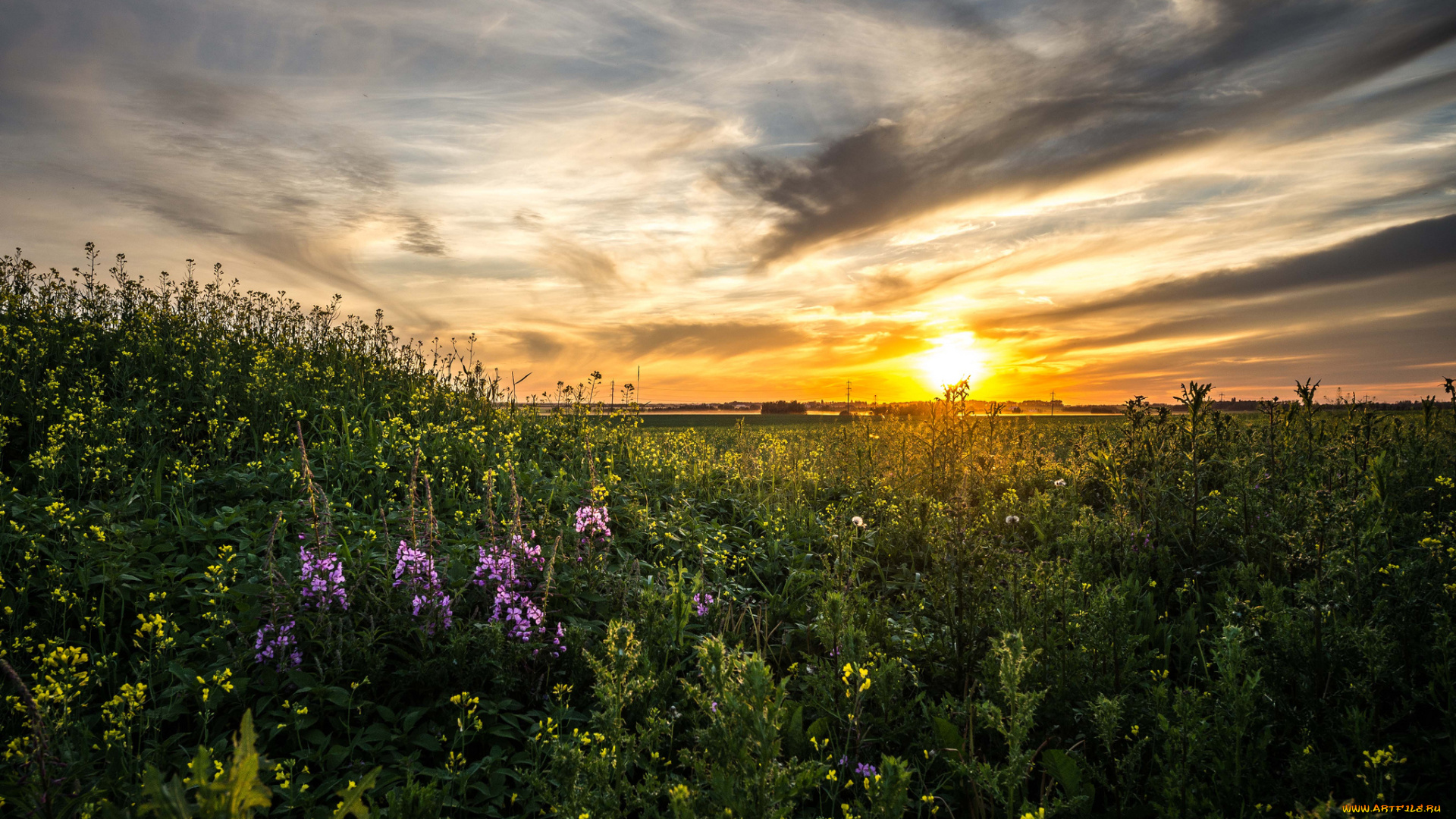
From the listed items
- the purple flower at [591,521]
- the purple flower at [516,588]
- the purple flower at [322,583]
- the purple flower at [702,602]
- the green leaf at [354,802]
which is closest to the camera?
the green leaf at [354,802]

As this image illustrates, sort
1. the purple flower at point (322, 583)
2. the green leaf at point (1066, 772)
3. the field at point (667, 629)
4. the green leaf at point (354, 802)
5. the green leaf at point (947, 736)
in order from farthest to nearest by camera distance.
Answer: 1. the purple flower at point (322, 583)
2. the green leaf at point (947, 736)
3. the green leaf at point (1066, 772)
4. the field at point (667, 629)
5. the green leaf at point (354, 802)

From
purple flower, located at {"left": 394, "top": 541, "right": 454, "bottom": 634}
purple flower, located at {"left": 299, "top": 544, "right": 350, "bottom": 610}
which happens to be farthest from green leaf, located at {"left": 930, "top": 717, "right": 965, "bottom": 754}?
purple flower, located at {"left": 299, "top": 544, "right": 350, "bottom": 610}

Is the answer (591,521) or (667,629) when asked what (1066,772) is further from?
(591,521)

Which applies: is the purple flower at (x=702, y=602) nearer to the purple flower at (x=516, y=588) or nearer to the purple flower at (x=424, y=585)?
the purple flower at (x=516, y=588)

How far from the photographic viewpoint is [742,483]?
7.87 metres

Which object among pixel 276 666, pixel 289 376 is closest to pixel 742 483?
pixel 276 666

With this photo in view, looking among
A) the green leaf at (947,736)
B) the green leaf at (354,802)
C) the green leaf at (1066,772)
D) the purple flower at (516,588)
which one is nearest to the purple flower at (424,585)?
the purple flower at (516,588)

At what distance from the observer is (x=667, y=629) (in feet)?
13.1

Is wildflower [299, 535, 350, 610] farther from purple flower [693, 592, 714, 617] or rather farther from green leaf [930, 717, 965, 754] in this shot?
green leaf [930, 717, 965, 754]

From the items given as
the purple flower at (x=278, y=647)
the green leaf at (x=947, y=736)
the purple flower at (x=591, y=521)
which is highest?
the purple flower at (x=591, y=521)

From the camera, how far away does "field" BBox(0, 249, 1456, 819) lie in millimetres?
2602

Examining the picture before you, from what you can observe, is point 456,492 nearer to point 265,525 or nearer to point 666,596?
point 265,525

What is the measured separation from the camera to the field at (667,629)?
2.60 metres

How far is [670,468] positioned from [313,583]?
4524 millimetres
